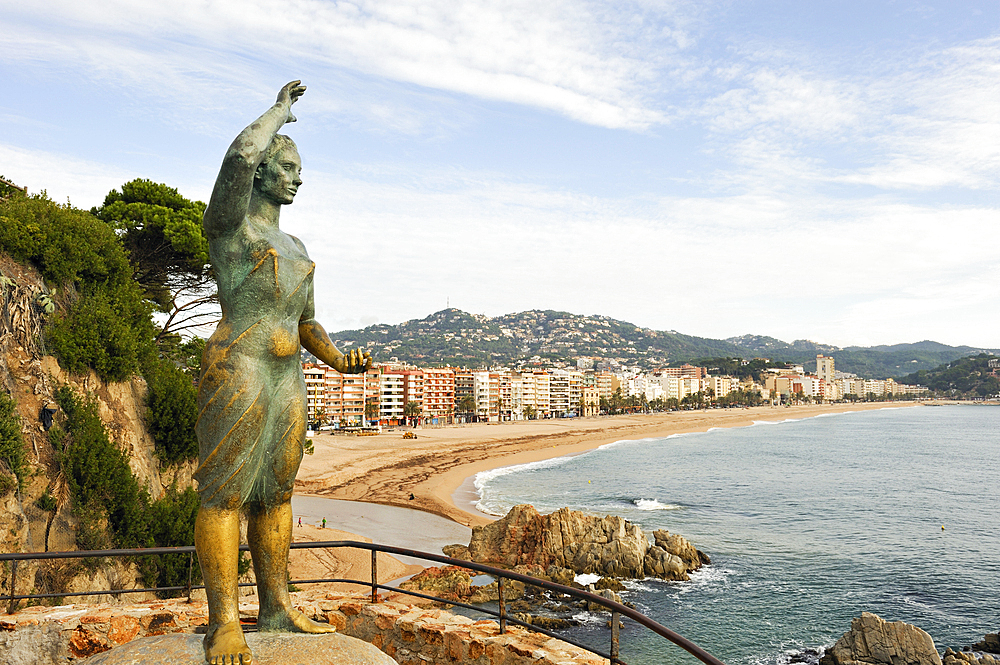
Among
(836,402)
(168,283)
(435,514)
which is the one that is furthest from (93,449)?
(836,402)

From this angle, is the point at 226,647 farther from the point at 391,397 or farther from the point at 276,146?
the point at 391,397

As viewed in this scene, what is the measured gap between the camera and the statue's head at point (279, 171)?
3809 millimetres

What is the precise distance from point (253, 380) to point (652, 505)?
30.5 m

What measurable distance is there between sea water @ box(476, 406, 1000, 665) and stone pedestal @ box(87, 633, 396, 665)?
12.4 metres

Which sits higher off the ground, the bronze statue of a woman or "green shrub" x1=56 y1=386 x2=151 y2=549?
the bronze statue of a woman

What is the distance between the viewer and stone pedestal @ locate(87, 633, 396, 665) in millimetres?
3303

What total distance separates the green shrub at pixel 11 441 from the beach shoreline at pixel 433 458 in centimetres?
1903

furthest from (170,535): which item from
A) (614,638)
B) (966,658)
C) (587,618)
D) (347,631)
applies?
(966,658)

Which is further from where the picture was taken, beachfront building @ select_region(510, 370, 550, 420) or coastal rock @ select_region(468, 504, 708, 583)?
beachfront building @ select_region(510, 370, 550, 420)

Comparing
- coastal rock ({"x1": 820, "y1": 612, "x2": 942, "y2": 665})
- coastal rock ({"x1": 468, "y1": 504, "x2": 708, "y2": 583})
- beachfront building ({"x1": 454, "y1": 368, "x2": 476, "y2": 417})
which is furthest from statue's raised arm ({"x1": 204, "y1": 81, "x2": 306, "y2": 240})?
beachfront building ({"x1": 454, "y1": 368, "x2": 476, "y2": 417})

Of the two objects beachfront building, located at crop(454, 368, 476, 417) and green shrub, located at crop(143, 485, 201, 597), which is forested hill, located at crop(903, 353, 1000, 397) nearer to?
beachfront building, located at crop(454, 368, 476, 417)

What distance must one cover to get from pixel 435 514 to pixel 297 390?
87.5ft

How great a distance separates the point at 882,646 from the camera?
13.3 metres

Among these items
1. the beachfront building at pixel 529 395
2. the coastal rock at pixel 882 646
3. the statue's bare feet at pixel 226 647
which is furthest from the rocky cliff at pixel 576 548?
the beachfront building at pixel 529 395
